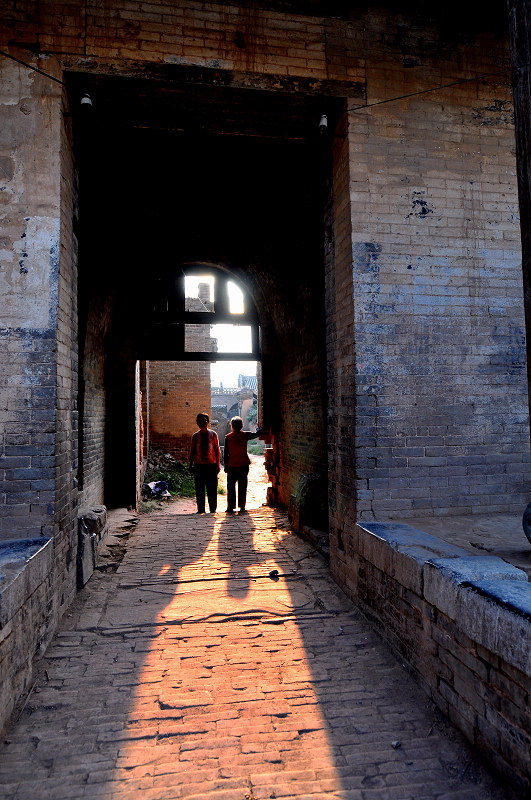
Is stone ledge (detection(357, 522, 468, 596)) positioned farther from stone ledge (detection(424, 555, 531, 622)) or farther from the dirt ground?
the dirt ground

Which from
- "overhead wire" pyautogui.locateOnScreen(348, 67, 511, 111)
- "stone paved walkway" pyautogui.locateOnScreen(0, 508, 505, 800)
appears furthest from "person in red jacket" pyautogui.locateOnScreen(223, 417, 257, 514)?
"overhead wire" pyautogui.locateOnScreen(348, 67, 511, 111)

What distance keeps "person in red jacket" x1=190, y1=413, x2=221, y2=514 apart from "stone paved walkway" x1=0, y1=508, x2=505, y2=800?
11.2 feet

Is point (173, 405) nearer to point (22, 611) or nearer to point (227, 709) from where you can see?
point (22, 611)

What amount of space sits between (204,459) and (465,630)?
19.2 ft

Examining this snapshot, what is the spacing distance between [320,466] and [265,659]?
3295mm

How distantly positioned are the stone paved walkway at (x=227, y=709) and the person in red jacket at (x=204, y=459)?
3.41 m

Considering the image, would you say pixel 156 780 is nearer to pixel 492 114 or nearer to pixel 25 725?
pixel 25 725

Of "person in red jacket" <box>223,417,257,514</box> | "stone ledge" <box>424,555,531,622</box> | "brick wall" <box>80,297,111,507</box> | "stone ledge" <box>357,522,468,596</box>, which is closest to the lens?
"stone ledge" <box>424,555,531,622</box>

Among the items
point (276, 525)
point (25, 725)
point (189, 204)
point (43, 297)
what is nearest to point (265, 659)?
point (25, 725)

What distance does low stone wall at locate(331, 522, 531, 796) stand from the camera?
1.94 metres

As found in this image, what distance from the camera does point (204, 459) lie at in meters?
7.79

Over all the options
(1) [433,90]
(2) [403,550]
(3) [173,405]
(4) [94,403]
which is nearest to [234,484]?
(4) [94,403]

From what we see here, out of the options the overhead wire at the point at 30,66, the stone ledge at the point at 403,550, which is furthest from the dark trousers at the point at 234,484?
the overhead wire at the point at 30,66

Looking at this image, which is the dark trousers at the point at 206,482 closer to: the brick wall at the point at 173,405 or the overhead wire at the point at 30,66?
the overhead wire at the point at 30,66
